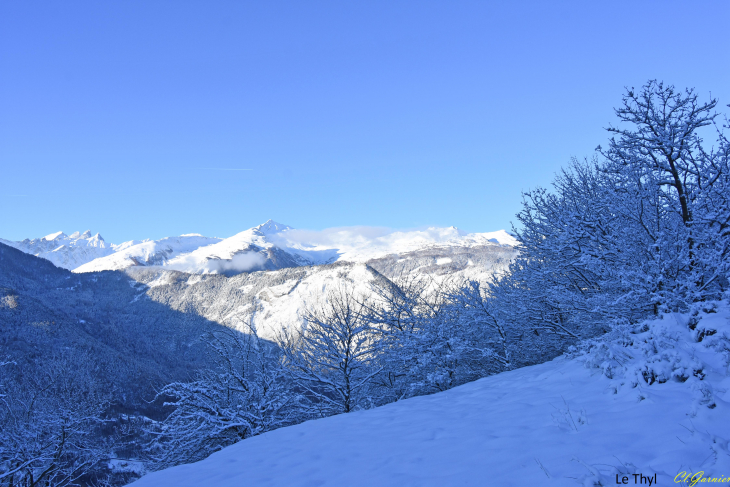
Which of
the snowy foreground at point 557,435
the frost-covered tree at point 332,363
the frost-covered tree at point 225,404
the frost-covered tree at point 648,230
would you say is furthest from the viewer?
the frost-covered tree at point 332,363

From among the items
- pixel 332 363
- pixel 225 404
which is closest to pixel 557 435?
pixel 332 363

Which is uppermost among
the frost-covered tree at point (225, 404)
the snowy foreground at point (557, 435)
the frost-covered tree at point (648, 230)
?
the frost-covered tree at point (648, 230)

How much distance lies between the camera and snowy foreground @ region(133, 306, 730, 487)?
327 centimetres

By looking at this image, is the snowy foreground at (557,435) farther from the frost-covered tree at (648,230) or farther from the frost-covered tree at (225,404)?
the frost-covered tree at (225,404)

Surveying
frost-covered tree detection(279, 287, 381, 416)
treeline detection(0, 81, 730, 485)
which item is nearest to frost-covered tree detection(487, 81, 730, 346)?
treeline detection(0, 81, 730, 485)

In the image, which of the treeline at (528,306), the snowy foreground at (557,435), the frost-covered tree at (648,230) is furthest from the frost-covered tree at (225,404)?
the frost-covered tree at (648,230)

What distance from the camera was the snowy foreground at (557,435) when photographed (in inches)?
129

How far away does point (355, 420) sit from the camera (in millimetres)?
6949

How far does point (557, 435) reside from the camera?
4102 millimetres

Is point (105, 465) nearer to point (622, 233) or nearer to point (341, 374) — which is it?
point (341, 374)

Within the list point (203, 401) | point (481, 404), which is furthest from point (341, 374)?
point (481, 404)

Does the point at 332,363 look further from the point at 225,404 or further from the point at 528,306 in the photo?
the point at 528,306

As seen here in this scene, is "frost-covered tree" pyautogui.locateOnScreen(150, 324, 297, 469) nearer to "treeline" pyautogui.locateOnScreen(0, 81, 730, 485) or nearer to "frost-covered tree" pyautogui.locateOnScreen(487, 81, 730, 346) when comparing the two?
"treeline" pyautogui.locateOnScreen(0, 81, 730, 485)

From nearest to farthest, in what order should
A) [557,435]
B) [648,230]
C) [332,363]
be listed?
[557,435] → [648,230] → [332,363]
